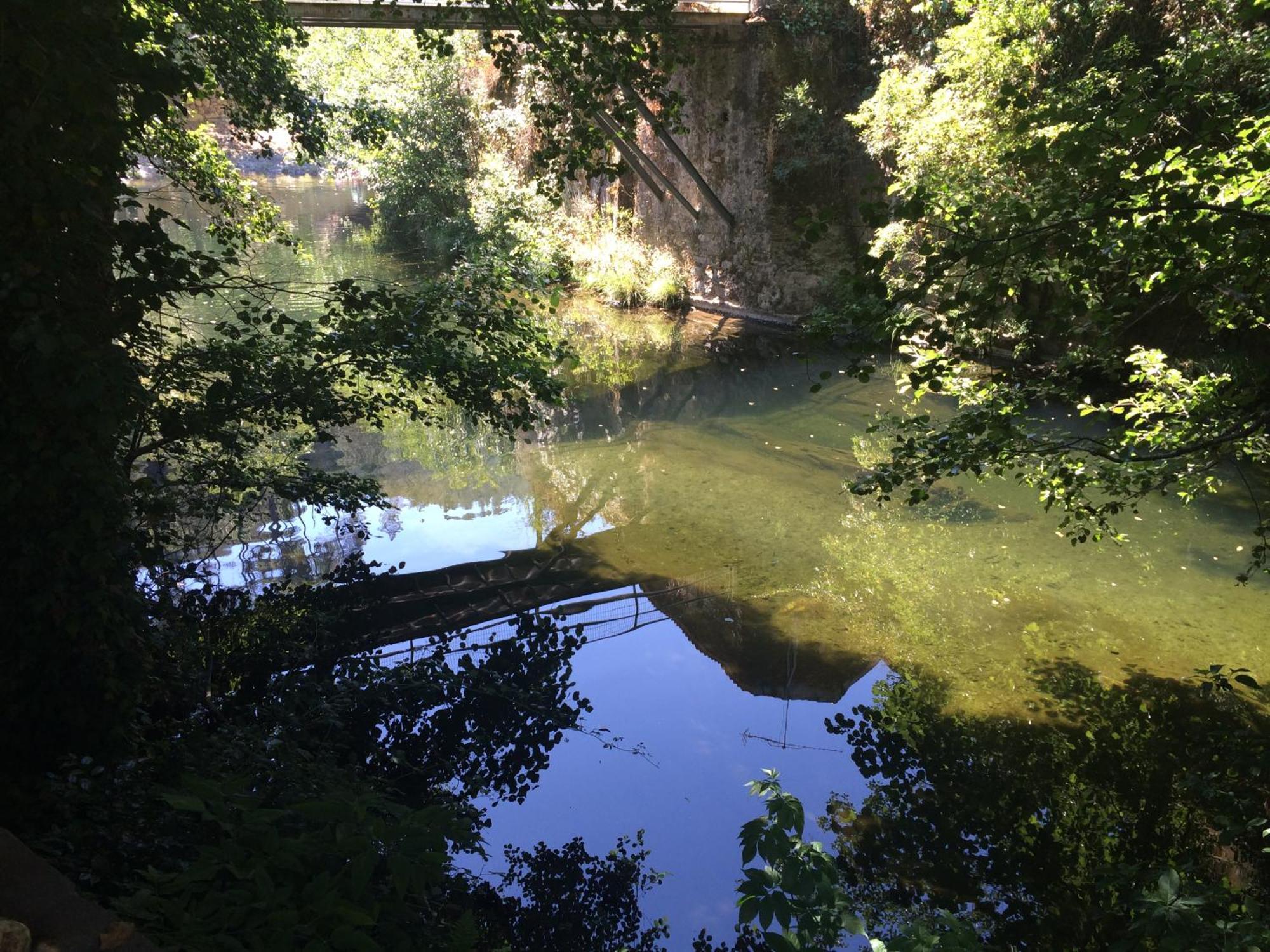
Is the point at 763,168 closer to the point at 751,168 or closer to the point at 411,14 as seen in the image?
the point at 751,168

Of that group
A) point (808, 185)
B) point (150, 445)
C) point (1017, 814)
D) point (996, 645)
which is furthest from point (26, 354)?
point (808, 185)

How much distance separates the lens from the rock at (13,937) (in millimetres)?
1779

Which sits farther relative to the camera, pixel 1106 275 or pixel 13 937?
pixel 1106 275

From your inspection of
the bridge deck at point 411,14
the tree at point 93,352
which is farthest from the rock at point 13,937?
the bridge deck at point 411,14

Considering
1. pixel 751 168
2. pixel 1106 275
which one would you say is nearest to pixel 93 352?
pixel 1106 275

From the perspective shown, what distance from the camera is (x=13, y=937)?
5.86 feet

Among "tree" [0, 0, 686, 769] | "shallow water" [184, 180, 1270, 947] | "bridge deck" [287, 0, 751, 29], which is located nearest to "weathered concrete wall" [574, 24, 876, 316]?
"bridge deck" [287, 0, 751, 29]

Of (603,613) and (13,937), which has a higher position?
(13,937)

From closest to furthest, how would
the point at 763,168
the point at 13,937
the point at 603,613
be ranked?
the point at 13,937 → the point at 603,613 → the point at 763,168

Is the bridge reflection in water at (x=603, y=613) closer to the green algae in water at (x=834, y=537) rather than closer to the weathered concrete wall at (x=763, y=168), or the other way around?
the green algae in water at (x=834, y=537)

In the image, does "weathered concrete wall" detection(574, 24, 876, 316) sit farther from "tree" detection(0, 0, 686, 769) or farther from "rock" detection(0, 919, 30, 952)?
"rock" detection(0, 919, 30, 952)

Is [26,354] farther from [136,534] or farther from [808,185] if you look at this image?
[808,185]

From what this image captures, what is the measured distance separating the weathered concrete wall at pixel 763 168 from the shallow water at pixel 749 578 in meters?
5.65

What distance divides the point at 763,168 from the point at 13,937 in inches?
681
